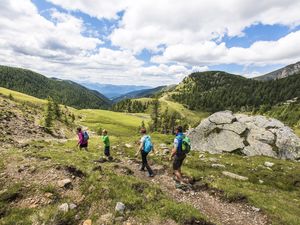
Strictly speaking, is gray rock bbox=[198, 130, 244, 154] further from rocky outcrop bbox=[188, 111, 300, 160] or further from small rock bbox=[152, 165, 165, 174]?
small rock bbox=[152, 165, 165, 174]

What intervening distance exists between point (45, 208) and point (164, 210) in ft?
19.3

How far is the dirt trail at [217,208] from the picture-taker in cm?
1295

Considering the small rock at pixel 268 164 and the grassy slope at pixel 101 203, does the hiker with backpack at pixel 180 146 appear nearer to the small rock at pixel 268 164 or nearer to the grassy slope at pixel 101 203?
the grassy slope at pixel 101 203

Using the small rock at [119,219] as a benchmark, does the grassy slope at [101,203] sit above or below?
above

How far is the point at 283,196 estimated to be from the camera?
17422mm

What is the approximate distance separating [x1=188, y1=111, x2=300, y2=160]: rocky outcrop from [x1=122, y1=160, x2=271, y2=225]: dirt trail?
63.3 ft

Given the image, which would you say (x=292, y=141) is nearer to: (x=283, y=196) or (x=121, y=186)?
(x=283, y=196)

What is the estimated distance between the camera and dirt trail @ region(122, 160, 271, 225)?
42.5 ft

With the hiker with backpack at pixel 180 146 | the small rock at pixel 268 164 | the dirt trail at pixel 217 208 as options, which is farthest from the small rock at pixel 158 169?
the small rock at pixel 268 164

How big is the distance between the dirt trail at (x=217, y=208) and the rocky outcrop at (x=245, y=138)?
1931 centimetres

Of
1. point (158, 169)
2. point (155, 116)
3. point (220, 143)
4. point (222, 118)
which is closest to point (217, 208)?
point (158, 169)

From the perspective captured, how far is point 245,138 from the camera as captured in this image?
1420 inches

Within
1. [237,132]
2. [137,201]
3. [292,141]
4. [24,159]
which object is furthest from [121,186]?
[292,141]

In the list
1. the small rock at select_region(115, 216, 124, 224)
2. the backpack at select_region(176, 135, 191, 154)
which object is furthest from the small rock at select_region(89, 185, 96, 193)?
the backpack at select_region(176, 135, 191, 154)
